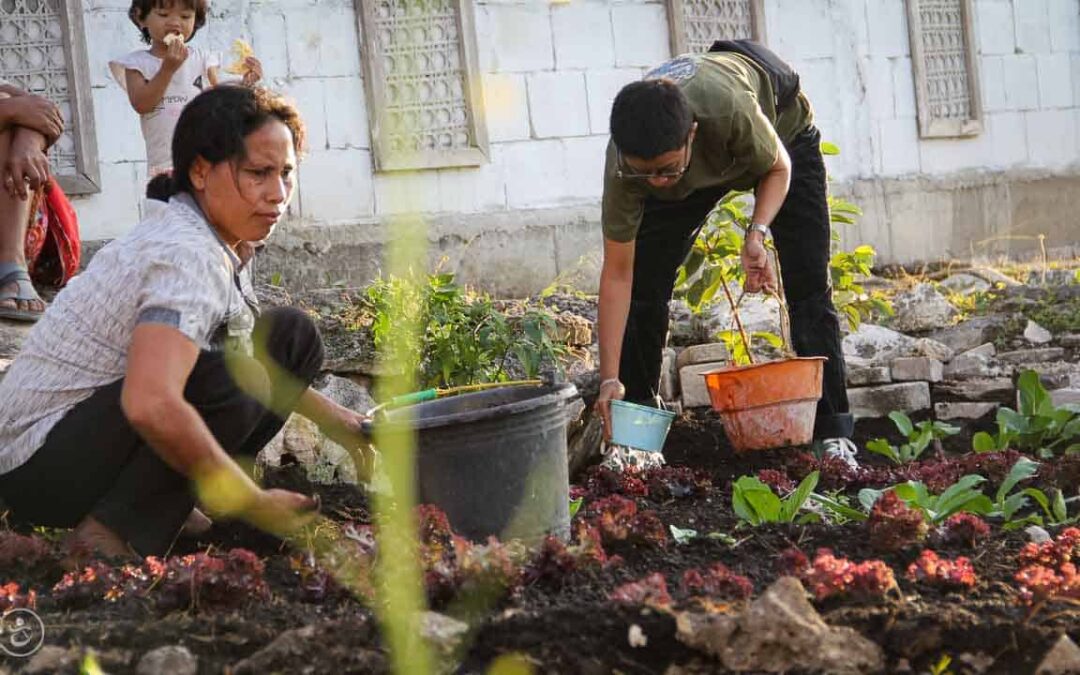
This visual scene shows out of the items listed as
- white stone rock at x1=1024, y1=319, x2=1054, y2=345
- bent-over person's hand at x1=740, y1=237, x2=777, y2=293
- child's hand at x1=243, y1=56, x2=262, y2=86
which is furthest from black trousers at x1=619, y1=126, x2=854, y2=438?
white stone rock at x1=1024, y1=319, x2=1054, y2=345

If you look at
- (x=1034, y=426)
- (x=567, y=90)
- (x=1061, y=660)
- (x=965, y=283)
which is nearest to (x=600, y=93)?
(x=567, y=90)

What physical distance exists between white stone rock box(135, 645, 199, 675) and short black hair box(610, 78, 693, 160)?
188 cm

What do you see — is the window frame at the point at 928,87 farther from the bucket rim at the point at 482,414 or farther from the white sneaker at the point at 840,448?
the bucket rim at the point at 482,414

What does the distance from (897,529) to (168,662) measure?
1.45m

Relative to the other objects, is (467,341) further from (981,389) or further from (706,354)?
(981,389)

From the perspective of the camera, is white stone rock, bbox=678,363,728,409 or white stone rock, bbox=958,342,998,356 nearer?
white stone rock, bbox=678,363,728,409

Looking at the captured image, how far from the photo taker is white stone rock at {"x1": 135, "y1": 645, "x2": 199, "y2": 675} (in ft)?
6.52

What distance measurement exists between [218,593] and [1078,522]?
1971 millimetres

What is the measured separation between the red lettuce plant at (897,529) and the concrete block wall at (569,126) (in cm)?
275

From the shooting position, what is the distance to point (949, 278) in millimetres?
7379

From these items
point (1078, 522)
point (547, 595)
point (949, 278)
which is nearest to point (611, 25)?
point (949, 278)

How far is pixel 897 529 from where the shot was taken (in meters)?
2.63

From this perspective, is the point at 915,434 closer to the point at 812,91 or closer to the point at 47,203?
the point at 47,203

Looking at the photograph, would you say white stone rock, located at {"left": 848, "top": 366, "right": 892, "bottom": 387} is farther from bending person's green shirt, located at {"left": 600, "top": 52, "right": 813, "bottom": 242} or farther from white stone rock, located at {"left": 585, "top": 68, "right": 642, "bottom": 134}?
white stone rock, located at {"left": 585, "top": 68, "right": 642, "bottom": 134}
